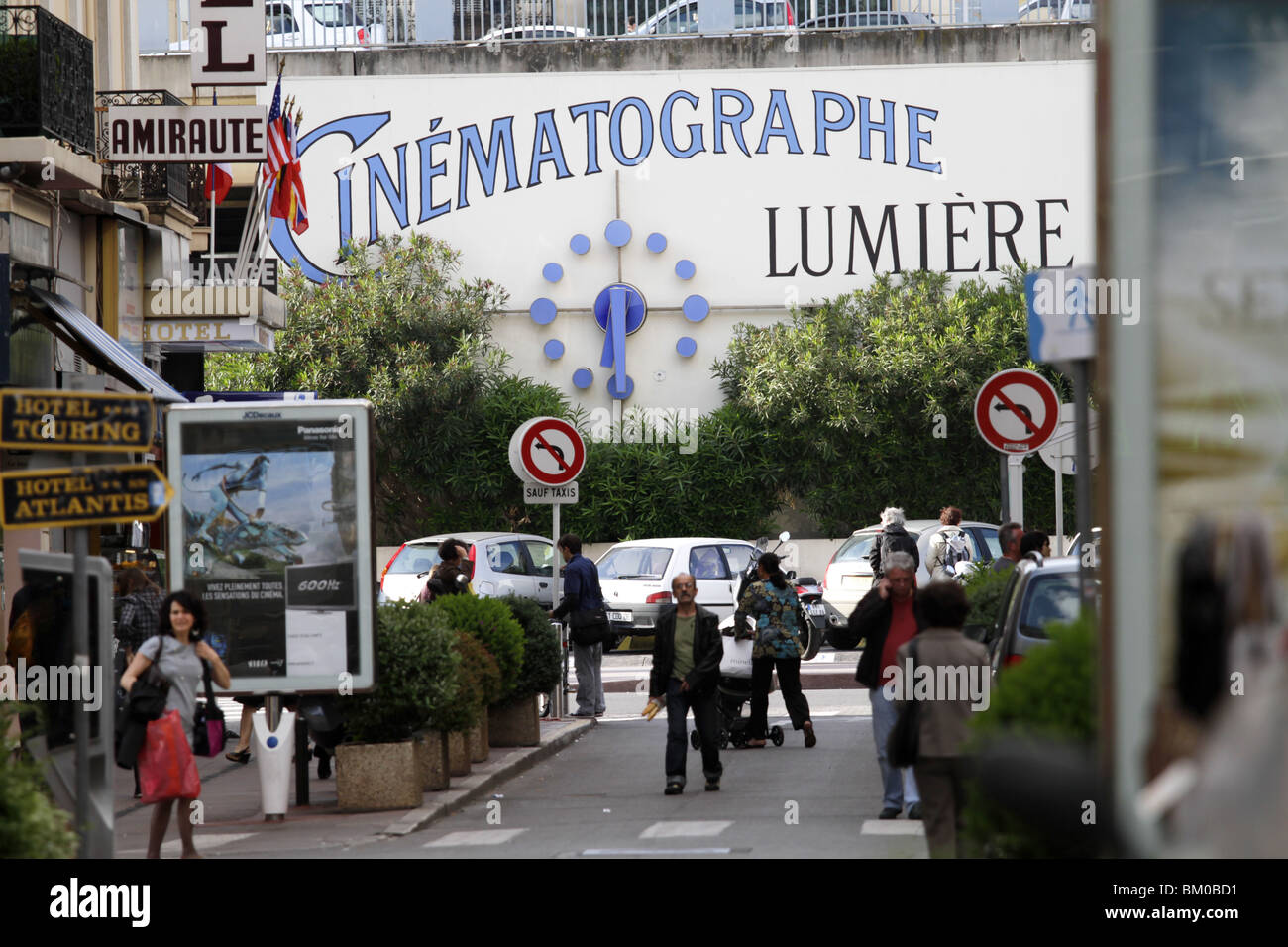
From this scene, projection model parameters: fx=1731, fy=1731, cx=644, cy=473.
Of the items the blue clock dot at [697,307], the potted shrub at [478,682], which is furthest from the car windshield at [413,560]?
the blue clock dot at [697,307]

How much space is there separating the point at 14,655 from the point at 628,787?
471cm

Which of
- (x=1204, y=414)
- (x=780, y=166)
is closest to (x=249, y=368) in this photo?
(x=780, y=166)

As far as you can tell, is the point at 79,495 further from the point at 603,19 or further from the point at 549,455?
the point at 603,19

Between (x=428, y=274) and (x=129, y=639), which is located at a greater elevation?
(x=428, y=274)

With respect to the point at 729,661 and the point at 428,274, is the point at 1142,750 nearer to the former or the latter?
the point at 729,661

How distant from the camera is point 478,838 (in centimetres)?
1091

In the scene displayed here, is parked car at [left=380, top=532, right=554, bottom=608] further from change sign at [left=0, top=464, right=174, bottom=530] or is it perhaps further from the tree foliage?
change sign at [left=0, top=464, right=174, bottom=530]

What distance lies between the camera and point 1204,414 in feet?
9.18

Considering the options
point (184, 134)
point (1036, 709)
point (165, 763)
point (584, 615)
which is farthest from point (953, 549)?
point (1036, 709)

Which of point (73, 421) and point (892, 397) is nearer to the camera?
point (73, 421)

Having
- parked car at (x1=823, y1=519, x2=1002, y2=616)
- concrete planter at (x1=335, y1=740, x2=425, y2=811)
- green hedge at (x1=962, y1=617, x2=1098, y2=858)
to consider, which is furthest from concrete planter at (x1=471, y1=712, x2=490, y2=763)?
parked car at (x1=823, y1=519, x2=1002, y2=616)

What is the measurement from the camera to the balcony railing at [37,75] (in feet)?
50.8

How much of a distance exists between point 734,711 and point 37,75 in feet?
28.1
